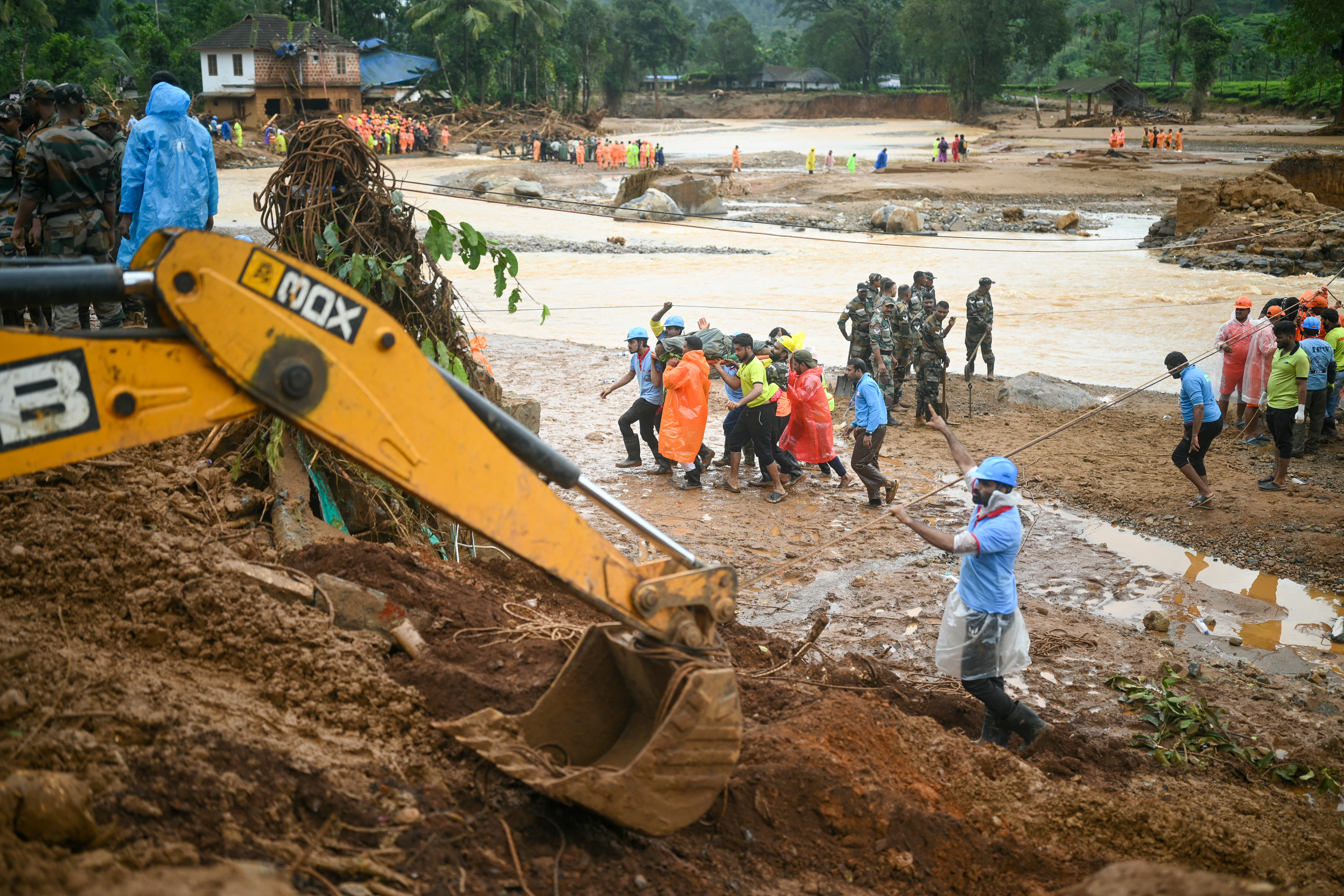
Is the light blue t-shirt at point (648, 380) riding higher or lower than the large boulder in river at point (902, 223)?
lower

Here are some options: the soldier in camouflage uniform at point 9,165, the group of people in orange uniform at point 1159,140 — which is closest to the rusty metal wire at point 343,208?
the soldier in camouflage uniform at point 9,165

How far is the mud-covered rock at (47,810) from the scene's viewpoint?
8.98 ft

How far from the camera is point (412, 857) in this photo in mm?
3400

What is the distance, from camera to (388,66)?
5544 centimetres

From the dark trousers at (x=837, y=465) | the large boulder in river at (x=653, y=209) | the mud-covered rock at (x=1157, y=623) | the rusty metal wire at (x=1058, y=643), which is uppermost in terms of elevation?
the large boulder in river at (x=653, y=209)

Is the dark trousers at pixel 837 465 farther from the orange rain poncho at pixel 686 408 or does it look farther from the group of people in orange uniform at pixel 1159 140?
the group of people in orange uniform at pixel 1159 140

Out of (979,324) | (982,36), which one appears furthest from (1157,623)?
(982,36)

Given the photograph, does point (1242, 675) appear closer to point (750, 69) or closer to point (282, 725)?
point (282, 725)

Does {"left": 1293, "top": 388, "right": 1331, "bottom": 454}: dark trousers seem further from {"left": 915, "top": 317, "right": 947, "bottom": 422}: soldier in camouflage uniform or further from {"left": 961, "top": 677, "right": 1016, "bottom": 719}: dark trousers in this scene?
{"left": 961, "top": 677, "right": 1016, "bottom": 719}: dark trousers

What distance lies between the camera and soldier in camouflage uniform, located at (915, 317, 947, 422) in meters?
12.6

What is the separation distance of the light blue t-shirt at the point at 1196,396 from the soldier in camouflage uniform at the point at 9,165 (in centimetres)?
1008

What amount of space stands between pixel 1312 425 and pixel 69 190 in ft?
40.5

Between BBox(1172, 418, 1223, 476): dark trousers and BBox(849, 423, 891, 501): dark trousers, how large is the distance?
2.78 meters

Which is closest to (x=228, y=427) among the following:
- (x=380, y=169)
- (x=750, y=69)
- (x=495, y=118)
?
(x=380, y=169)
